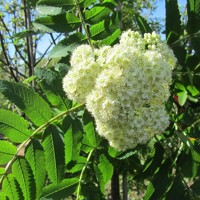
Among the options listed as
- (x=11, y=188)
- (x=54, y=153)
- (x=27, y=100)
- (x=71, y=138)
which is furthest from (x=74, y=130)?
(x=11, y=188)

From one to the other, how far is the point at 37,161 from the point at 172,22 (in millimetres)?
1014

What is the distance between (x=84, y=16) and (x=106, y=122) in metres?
0.80

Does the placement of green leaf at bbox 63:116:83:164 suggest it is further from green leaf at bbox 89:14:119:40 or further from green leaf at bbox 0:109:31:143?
green leaf at bbox 89:14:119:40

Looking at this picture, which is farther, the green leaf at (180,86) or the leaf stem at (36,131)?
the green leaf at (180,86)

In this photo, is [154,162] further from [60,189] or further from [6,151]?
[6,151]

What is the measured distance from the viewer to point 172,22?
209 centimetres

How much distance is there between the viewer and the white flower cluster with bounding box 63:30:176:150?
165 centimetres

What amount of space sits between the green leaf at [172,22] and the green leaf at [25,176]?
1.00m

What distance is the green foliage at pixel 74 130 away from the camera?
1877 millimetres

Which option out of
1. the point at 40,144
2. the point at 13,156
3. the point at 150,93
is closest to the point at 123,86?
the point at 150,93

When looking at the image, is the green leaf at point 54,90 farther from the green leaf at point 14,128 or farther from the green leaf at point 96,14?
the green leaf at point 96,14

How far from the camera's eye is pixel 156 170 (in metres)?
2.16

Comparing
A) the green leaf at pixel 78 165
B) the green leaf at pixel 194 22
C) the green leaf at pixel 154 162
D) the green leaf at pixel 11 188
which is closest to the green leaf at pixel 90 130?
the green leaf at pixel 78 165

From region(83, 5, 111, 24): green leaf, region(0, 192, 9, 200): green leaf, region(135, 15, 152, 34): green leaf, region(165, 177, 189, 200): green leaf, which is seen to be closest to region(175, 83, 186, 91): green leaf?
region(135, 15, 152, 34): green leaf
